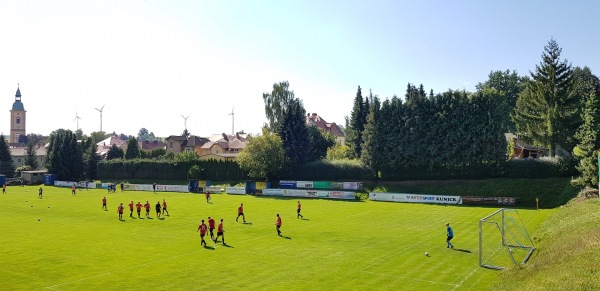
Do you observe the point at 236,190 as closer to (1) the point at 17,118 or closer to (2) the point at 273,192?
(2) the point at 273,192

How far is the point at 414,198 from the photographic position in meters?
58.8

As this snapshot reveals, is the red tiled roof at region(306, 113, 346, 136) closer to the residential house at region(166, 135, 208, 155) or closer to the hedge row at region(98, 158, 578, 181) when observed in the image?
the residential house at region(166, 135, 208, 155)

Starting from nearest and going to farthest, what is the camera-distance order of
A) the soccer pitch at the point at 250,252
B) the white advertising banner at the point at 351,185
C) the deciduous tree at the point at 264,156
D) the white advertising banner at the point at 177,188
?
the soccer pitch at the point at 250,252, the white advertising banner at the point at 351,185, the deciduous tree at the point at 264,156, the white advertising banner at the point at 177,188

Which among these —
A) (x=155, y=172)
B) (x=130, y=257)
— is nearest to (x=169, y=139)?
(x=155, y=172)

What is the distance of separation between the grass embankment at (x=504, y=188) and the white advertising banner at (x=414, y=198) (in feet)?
13.0

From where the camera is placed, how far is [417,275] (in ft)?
70.6

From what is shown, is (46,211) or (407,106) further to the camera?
(407,106)

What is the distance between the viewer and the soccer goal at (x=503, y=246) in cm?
2355

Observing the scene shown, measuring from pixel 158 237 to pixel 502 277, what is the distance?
2268 centimetres

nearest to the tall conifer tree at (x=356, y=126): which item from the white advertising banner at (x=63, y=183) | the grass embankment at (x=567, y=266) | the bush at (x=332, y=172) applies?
the bush at (x=332, y=172)

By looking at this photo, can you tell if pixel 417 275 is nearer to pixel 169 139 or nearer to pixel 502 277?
pixel 502 277

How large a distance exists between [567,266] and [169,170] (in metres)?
88.4

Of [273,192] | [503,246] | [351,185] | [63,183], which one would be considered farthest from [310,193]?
[63,183]

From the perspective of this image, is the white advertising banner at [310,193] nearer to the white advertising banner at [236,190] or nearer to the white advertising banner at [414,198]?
the white advertising banner at [414,198]
